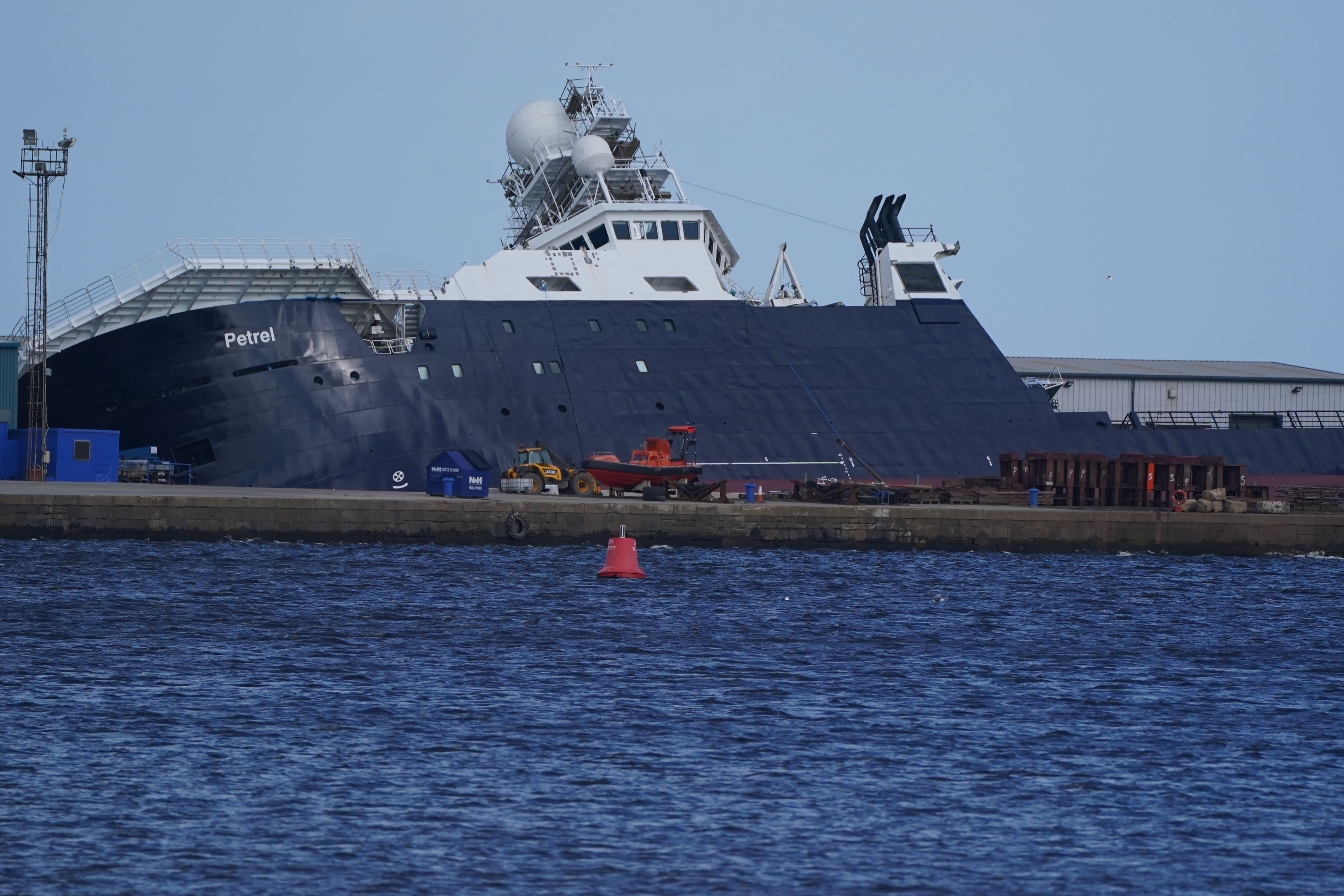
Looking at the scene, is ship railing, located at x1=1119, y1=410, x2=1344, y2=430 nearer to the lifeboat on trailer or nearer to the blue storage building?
the lifeboat on trailer

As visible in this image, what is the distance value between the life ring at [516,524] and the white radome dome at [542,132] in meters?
16.1

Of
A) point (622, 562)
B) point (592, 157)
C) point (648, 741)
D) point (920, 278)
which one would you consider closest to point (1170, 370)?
point (920, 278)

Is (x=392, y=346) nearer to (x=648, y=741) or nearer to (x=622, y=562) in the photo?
(x=622, y=562)

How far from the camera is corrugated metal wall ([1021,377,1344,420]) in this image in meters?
60.7

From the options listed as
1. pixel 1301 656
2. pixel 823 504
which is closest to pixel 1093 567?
pixel 823 504

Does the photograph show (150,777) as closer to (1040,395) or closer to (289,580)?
(289,580)

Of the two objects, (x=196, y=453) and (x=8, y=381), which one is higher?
(x=8, y=381)

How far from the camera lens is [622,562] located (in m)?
31.5

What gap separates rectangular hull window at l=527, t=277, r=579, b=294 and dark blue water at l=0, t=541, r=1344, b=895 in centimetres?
1511

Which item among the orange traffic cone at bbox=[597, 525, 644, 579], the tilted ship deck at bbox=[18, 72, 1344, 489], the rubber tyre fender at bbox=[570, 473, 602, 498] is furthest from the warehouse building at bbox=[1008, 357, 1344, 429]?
the orange traffic cone at bbox=[597, 525, 644, 579]

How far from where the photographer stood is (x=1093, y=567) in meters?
37.8

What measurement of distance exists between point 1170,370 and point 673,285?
31.0 metres

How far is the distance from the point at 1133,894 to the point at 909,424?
33593mm

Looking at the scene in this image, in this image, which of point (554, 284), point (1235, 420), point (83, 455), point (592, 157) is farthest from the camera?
point (1235, 420)
